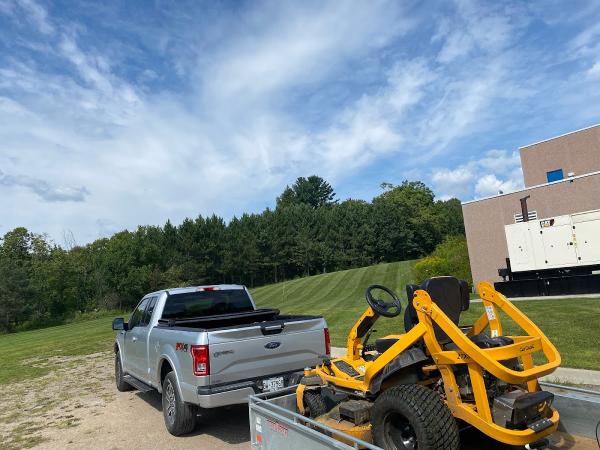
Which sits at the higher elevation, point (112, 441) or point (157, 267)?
point (157, 267)

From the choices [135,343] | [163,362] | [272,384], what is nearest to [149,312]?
[135,343]

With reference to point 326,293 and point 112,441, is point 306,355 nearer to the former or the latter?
point 112,441

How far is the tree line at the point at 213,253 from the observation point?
199 feet

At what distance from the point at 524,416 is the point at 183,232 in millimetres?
65574

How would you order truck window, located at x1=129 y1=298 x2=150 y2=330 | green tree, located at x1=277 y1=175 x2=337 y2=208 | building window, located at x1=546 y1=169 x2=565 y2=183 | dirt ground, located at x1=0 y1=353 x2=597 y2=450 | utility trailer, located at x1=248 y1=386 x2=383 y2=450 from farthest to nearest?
green tree, located at x1=277 y1=175 x2=337 y2=208, building window, located at x1=546 y1=169 x2=565 y2=183, truck window, located at x1=129 y1=298 x2=150 y2=330, dirt ground, located at x1=0 y1=353 x2=597 y2=450, utility trailer, located at x1=248 y1=386 x2=383 y2=450

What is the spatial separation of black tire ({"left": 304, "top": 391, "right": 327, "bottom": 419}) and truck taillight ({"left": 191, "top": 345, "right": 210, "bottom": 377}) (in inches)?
50.0

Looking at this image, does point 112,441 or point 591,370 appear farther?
point 591,370

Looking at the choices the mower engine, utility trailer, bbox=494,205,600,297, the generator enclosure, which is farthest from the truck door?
the generator enclosure

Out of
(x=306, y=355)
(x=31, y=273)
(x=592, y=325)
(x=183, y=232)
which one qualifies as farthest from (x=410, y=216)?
(x=306, y=355)

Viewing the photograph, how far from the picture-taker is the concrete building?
22.0m

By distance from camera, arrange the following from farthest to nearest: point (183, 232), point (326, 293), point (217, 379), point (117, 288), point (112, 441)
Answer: point (183, 232), point (117, 288), point (326, 293), point (112, 441), point (217, 379)

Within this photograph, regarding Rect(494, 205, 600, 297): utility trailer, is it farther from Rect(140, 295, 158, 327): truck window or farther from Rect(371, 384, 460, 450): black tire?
Rect(371, 384, 460, 450): black tire

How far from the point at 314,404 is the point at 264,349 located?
1.28 meters

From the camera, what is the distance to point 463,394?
3.85 metres
